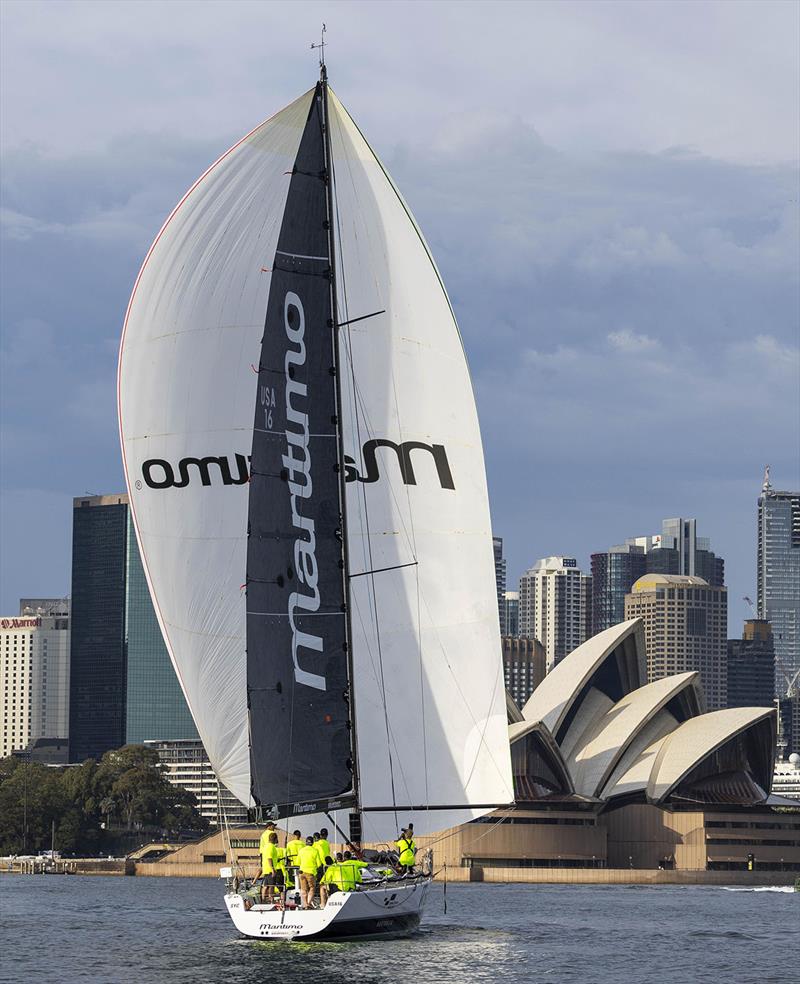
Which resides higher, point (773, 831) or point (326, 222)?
point (326, 222)

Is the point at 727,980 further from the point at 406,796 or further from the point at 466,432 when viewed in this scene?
the point at 466,432

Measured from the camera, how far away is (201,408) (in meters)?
33.6

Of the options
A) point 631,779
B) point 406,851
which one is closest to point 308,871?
point 406,851

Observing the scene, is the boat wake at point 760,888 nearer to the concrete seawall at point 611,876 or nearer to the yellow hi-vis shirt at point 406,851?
the concrete seawall at point 611,876

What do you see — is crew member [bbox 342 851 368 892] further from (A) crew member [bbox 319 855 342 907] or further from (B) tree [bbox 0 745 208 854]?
(B) tree [bbox 0 745 208 854]

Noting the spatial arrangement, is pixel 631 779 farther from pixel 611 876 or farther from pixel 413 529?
pixel 413 529

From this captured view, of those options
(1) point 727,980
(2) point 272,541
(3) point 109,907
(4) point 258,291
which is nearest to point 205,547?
(2) point 272,541

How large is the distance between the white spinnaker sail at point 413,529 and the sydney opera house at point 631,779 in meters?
66.6

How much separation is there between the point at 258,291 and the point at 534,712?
248 feet

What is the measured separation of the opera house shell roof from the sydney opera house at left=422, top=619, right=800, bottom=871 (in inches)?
3.1

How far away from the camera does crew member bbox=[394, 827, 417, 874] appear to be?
33.6 meters

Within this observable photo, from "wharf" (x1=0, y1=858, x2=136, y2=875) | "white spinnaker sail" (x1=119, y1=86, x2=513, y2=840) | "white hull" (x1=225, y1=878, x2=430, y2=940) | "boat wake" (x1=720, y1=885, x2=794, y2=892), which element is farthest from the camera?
"wharf" (x1=0, y1=858, x2=136, y2=875)

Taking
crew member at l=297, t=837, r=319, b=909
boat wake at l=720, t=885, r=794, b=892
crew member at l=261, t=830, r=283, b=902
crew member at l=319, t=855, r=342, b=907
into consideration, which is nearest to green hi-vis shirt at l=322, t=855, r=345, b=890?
crew member at l=319, t=855, r=342, b=907

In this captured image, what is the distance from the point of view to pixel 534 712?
10681 cm
